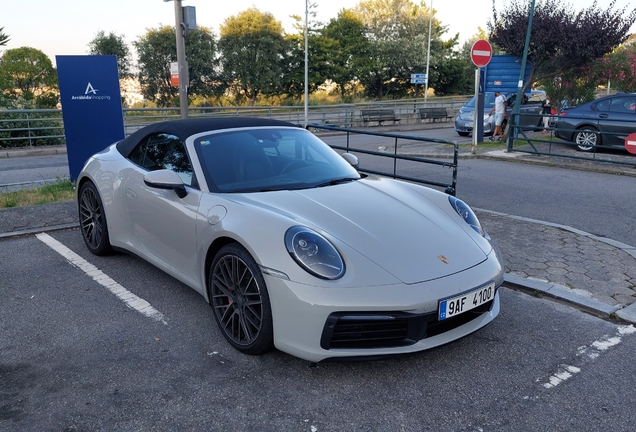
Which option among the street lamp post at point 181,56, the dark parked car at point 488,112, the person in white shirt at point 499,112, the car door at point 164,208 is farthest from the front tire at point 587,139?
the car door at point 164,208

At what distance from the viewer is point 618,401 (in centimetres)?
298

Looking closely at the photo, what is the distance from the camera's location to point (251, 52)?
1882 inches

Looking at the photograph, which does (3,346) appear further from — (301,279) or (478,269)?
(478,269)

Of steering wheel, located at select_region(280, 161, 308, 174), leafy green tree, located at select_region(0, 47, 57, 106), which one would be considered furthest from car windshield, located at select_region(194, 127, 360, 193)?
leafy green tree, located at select_region(0, 47, 57, 106)

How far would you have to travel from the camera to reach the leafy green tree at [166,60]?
43.5m

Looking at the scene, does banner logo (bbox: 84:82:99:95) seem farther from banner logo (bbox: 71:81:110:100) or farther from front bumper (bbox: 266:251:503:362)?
front bumper (bbox: 266:251:503:362)

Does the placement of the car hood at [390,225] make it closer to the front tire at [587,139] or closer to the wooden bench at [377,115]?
the front tire at [587,139]

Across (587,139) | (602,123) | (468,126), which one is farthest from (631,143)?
(468,126)

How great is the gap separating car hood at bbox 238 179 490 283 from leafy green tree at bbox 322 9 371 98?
52.2m

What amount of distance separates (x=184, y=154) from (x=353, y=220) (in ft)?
4.86

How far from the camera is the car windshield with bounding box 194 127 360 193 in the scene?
3957mm

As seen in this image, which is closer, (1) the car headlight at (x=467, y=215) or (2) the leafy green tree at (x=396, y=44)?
(1) the car headlight at (x=467, y=215)

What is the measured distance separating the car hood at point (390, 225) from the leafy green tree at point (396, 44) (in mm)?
52759

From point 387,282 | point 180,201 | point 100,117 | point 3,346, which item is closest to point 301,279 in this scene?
point 387,282
